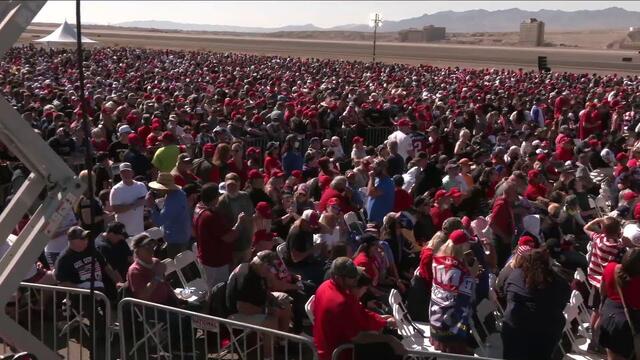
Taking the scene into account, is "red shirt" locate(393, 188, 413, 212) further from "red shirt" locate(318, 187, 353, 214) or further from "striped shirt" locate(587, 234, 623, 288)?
"striped shirt" locate(587, 234, 623, 288)

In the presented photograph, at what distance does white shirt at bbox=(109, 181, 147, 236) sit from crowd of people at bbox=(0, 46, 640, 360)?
0.02 metres

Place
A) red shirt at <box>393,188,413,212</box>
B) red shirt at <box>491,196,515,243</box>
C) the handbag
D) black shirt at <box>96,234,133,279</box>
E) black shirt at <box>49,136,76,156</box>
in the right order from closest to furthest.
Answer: the handbag
black shirt at <box>96,234,133,279</box>
red shirt at <box>491,196,515,243</box>
red shirt at <box>393,188,413,212</box>
black shirt at <box>49,136,76,156</box>

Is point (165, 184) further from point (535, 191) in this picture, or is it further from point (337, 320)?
point (535, 191)

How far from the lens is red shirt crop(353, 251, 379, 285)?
22.8 ft

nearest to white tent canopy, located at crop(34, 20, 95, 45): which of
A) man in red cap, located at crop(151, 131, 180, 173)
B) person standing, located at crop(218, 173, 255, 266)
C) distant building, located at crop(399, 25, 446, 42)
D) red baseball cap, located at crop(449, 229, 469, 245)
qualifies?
man in red cap, located at crop(151, 131, 180, 173)

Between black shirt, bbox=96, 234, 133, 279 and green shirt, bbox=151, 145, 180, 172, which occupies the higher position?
green shirt, bbox=151, 145, 180, 172

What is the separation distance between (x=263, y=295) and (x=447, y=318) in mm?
1529

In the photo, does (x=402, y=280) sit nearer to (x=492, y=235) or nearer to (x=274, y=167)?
(x=492, y=235)

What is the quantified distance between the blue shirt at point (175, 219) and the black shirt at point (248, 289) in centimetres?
219

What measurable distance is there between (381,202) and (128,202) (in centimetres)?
321

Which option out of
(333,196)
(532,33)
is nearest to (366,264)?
(333,196)

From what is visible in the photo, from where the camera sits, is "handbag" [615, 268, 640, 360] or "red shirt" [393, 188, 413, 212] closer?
"handbag" [615, 268, 640, 360]

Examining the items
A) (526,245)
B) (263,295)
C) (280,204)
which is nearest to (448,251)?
(526,245)

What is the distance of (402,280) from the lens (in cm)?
834
